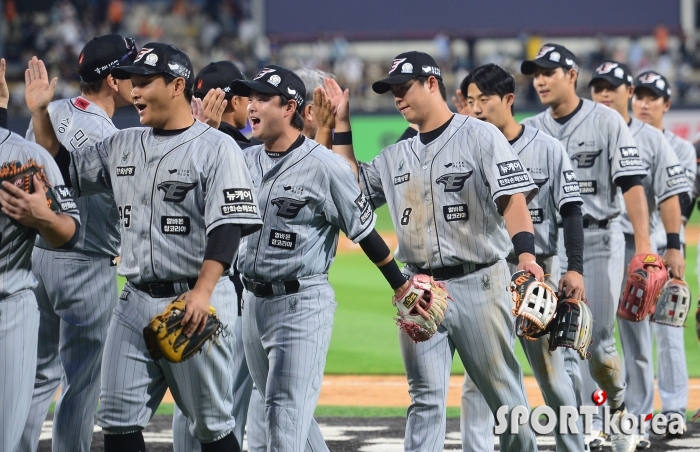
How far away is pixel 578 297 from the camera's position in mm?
4984

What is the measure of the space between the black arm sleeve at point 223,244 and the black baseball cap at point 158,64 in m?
0.68

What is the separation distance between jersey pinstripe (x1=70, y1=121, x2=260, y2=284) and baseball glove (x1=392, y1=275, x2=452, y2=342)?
0.85 meters

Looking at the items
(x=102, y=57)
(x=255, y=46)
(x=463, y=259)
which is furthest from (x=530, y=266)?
(x=255, y=46)

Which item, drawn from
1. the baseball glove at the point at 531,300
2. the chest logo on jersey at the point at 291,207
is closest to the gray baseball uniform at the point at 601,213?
the baseball glove at the point at 531,300

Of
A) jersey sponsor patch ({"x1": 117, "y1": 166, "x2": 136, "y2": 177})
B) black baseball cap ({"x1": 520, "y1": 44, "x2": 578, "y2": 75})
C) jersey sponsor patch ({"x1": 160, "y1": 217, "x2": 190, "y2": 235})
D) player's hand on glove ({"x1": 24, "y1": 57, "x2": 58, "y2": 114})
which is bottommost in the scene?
jersey sponsor patch ({"x1": 160, "y1": 217, "x2": 190, "y2": 235})

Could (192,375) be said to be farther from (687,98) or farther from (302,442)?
(687,98)

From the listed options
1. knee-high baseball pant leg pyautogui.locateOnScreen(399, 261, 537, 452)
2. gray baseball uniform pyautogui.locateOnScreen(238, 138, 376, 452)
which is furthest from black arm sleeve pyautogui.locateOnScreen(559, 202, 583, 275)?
gray baseball uniform pyautogui.locateOnScreen(238, 138, 376, 452)

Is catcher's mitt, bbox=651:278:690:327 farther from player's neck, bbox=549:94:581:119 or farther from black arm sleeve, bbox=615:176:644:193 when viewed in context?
player's neck, bbox=549:94:581:119

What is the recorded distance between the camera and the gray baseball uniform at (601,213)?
19.5ft

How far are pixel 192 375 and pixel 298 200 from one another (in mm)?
918

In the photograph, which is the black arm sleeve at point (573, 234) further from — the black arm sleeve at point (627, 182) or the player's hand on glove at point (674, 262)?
the player's hand on glove at point (674, 262)

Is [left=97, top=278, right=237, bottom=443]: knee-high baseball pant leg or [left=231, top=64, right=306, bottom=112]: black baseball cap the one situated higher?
[left=231, top=64, right=306, bottom=112]: black baseball cap

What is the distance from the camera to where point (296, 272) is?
14.7 ft

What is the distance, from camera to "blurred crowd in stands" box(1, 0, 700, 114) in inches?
971
